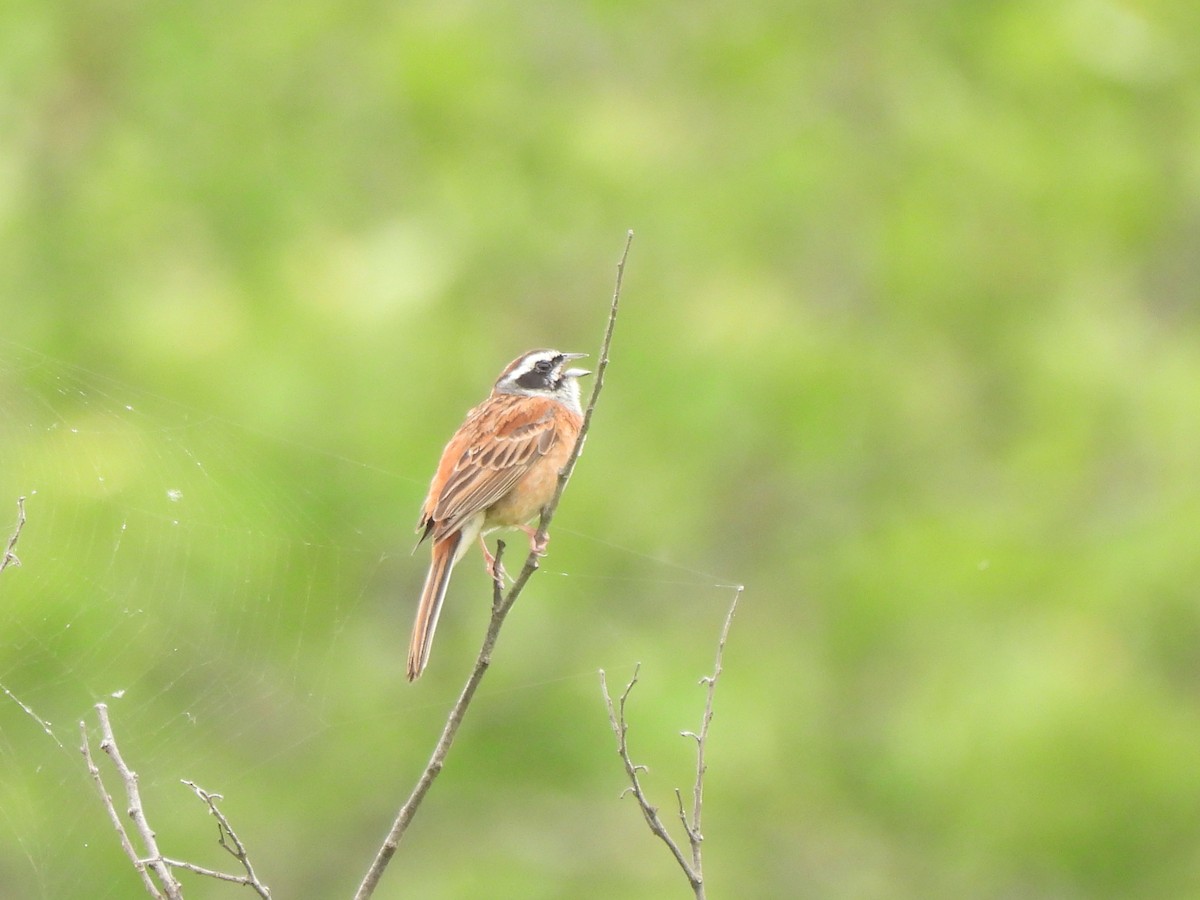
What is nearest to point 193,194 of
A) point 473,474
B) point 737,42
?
point 737,42

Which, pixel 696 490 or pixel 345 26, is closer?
pixel 696 490

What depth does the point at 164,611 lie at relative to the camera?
650cm

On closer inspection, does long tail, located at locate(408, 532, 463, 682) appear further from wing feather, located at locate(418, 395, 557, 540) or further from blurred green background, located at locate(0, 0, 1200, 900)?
blurred green background, located at locate(0, 0, 1200, 900)

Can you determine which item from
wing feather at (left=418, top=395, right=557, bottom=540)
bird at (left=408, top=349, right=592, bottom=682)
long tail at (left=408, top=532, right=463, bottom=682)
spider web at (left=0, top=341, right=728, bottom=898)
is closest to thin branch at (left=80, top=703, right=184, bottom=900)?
long tail at (left=408, top=532, right=463, bottom=682)

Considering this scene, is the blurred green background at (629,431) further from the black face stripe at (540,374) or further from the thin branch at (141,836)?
the thin branch at (141,836)

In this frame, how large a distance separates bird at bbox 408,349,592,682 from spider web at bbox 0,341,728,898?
885mm

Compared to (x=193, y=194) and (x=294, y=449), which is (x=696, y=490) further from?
(x=193, y=194)

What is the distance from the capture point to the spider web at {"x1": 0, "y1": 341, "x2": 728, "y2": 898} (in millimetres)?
5984

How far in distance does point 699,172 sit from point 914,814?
395 cm

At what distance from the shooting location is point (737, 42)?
9.50 m

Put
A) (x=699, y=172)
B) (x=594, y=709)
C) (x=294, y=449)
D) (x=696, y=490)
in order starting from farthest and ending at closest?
1. (x=699, y=172)
2. (x=696, y=490)
3. (x=594, y=709)
4. (x=294, y=449)

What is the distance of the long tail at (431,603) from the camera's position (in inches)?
155

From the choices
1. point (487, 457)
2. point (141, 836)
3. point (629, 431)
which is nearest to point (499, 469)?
point (487, 457)

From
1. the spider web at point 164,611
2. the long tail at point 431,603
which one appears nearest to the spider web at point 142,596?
the spider web at point 164,611
